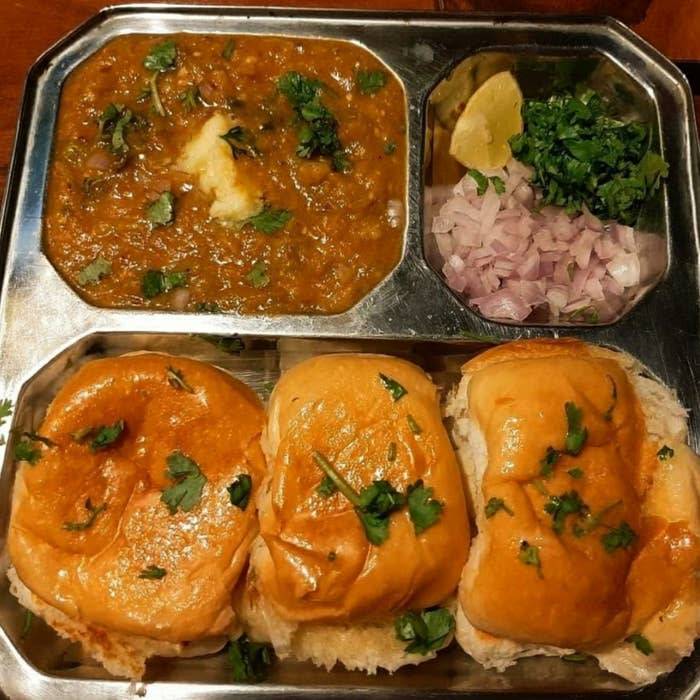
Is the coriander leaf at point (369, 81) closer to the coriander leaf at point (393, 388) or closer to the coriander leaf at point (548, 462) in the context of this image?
the coriander leaf at point (393, 388)

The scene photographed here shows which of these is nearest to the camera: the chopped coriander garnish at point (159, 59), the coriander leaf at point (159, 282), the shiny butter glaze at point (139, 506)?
the shiny butter glaze at point (139, 506)

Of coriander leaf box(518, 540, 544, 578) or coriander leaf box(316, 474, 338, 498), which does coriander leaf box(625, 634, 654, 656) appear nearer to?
coriander leaf box(518, 540, 544, 578)

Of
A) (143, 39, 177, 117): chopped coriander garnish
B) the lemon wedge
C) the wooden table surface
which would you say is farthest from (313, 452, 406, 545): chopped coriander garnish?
the wooden table surface

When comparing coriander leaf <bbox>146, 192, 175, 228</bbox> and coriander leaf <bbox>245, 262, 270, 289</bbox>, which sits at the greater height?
coriander leaf <bbox>146, 192, 175, 228</bbox>

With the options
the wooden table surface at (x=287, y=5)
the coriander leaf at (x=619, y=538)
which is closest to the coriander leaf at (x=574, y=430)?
the coriander leaf at (x=619, y=538)

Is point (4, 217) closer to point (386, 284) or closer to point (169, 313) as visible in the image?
point (169, 313)

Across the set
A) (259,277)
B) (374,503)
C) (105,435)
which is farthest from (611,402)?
(105,435)

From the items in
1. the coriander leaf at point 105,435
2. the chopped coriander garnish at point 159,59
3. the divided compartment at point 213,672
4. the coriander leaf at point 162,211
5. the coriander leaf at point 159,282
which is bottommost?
the divided compartment at point 213,672
